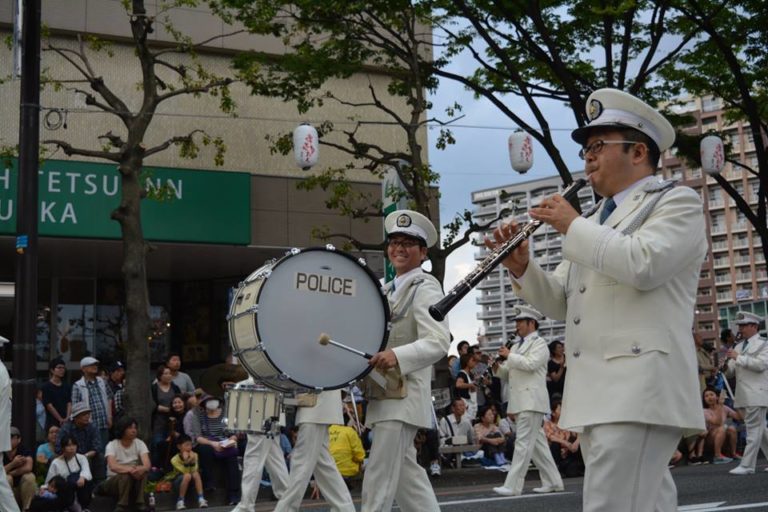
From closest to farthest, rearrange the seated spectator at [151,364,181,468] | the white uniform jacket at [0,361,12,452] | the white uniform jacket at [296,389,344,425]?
1. the white uniform jacket at [296,389,344,425]
2. the white uniform jacket at [0,361,12,452]
3. the seated spectator at [151,364,181,468]

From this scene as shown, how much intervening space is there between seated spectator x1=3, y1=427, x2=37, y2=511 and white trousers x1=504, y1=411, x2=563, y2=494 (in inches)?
201

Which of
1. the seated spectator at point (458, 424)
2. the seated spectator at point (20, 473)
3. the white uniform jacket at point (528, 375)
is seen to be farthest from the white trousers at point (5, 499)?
the seated spectator at point (458, 424)

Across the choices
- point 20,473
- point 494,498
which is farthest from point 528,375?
point 20,473

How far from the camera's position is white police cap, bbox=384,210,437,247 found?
22.1 ft

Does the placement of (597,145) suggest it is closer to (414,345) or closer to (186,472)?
(414,345)

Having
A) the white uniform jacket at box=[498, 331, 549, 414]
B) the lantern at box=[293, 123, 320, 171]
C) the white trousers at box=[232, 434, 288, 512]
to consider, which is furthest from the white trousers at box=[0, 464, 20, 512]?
the lantern at box=[293, 123, 320, 171]

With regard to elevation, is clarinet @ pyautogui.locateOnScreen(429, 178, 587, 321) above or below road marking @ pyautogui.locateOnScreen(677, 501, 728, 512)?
above

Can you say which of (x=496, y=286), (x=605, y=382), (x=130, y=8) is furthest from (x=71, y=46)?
(x=496, y=286)

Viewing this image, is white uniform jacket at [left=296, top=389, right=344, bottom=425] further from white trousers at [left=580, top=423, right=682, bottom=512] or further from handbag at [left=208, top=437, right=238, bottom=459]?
handbag at [left=208, top=437, right=238, bottom=459]

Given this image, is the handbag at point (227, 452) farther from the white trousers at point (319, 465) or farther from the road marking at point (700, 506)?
the road marking at point (700, 506)

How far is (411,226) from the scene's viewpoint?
676cm

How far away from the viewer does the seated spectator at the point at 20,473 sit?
38.7 ft

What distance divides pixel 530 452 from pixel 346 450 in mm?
2290

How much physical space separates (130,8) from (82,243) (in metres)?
6.18
